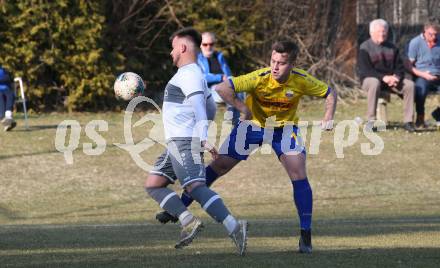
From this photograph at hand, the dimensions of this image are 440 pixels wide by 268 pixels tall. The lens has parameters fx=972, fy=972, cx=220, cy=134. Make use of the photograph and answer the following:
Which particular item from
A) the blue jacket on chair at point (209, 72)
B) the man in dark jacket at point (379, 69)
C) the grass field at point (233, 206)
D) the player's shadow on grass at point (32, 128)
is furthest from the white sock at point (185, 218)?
the player's shadow on grass at point (32, 128)

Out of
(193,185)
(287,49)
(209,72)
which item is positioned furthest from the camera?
(209,72)

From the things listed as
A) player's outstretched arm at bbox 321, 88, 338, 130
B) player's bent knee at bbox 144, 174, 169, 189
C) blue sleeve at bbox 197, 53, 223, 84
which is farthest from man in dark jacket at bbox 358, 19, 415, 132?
player's bent knee at bbox 144, 174, 169, 189

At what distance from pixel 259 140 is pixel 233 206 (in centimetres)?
527

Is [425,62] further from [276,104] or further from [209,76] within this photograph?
[276,104]

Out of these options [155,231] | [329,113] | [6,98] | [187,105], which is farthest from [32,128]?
[187,105]

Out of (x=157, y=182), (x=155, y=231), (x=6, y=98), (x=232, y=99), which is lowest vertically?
(x=155, y=231)

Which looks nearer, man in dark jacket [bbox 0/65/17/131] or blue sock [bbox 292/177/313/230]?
blue sock [bbox 292/177/313/230]

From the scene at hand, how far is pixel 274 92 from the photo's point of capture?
866cm

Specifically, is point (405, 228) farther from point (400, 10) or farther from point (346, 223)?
point (400, 10)

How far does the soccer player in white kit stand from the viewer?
25.8 ft

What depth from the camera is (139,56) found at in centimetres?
2064

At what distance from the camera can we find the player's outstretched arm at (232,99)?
27.5ft

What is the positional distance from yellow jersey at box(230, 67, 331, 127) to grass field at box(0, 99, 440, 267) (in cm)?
118

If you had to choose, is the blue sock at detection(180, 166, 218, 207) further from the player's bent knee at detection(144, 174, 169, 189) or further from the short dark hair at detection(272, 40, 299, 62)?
the short dark hair at detection(272, 40, 299, 62)
